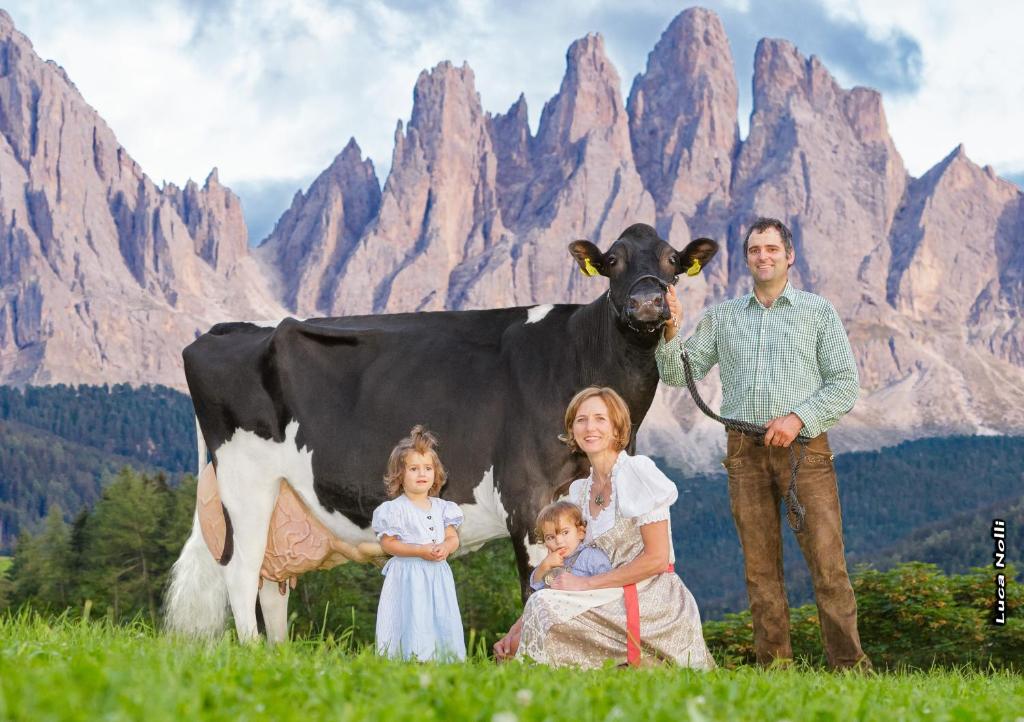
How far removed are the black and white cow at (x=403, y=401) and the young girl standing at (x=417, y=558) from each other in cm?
84

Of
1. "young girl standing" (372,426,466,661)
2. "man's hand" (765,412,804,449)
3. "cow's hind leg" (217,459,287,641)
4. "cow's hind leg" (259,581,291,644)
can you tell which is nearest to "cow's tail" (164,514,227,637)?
"cow's hind leg" (217,459,287,641)

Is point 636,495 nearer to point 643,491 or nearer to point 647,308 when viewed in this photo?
point 643,491

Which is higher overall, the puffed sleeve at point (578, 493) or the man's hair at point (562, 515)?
the puffed sleeve at point (578, 493)

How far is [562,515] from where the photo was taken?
18.5 feet

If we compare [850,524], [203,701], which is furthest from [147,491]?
[850,524]

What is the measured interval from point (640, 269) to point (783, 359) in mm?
1081

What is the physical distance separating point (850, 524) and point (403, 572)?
155m

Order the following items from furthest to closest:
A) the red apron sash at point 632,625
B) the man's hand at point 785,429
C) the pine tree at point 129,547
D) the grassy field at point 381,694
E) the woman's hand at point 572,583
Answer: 1. the pine tree at point 129,547
2. the man's hand at point 785,429
3. the woman's hand at point 572,583
4. the red apron sash at point 632,625
5. the grassy field at point 381,694

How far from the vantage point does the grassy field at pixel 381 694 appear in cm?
232

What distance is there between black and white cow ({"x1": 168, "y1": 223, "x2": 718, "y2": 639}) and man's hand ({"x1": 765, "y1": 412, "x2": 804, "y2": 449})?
3.11 feet

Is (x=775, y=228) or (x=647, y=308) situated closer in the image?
(x=647, y=308)

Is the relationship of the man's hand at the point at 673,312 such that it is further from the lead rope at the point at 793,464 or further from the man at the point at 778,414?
the lead rope at the point at 793,464

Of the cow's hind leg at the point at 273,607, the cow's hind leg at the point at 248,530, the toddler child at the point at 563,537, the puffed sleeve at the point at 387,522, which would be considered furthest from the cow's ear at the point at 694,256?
the cow's hind leg at the point at 273,607

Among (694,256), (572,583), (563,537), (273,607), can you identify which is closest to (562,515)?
(563,537)
